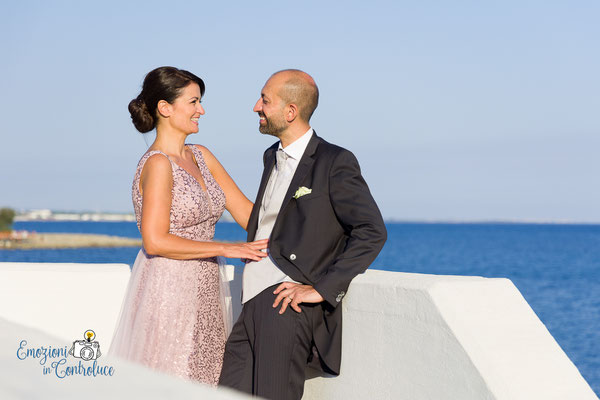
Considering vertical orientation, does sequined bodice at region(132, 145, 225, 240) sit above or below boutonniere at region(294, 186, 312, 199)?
below

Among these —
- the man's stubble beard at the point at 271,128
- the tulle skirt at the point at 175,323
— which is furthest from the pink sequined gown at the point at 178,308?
the man's stubble beard at the point at 271,128

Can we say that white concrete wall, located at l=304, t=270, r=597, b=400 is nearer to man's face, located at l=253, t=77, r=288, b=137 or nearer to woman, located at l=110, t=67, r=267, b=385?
woman, located at l=110, t=67, r=267, b=385

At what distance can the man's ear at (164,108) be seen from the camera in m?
3.63

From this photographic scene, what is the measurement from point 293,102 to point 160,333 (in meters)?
1.21

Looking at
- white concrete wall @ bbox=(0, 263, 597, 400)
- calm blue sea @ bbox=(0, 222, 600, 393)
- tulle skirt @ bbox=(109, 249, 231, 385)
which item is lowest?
calm blue sea @ bbox=(0, 222, 600, 393)

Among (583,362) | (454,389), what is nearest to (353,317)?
(454,389)

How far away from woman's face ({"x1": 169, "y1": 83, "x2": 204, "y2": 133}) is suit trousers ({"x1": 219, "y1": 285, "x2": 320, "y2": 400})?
89 centimetres

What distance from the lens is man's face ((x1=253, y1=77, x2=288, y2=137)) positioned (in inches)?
132

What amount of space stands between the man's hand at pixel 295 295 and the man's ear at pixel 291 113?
0.71 metres

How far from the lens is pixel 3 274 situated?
169 inches

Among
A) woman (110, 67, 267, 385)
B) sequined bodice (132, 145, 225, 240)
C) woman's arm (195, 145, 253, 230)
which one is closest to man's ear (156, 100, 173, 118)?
woman (110, 67, 267, 385)

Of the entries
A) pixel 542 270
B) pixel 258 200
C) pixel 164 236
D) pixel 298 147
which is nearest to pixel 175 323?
pixel 164 236

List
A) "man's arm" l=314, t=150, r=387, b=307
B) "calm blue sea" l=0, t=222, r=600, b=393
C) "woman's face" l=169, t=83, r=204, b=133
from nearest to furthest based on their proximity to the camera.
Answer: "man's arm" l=314, t=150, r=387, b=307
"woman's face" l=169, t=83, r=204, b=133
"calm blue sea" l=0, t=222, r=600, b=393

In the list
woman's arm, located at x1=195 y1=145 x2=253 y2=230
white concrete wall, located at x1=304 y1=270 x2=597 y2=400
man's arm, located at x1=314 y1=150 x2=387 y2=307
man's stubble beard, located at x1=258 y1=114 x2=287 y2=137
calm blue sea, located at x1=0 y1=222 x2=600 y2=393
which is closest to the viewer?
white concrete wall, located at x1=304 y1=270 x2=597 y2=400
